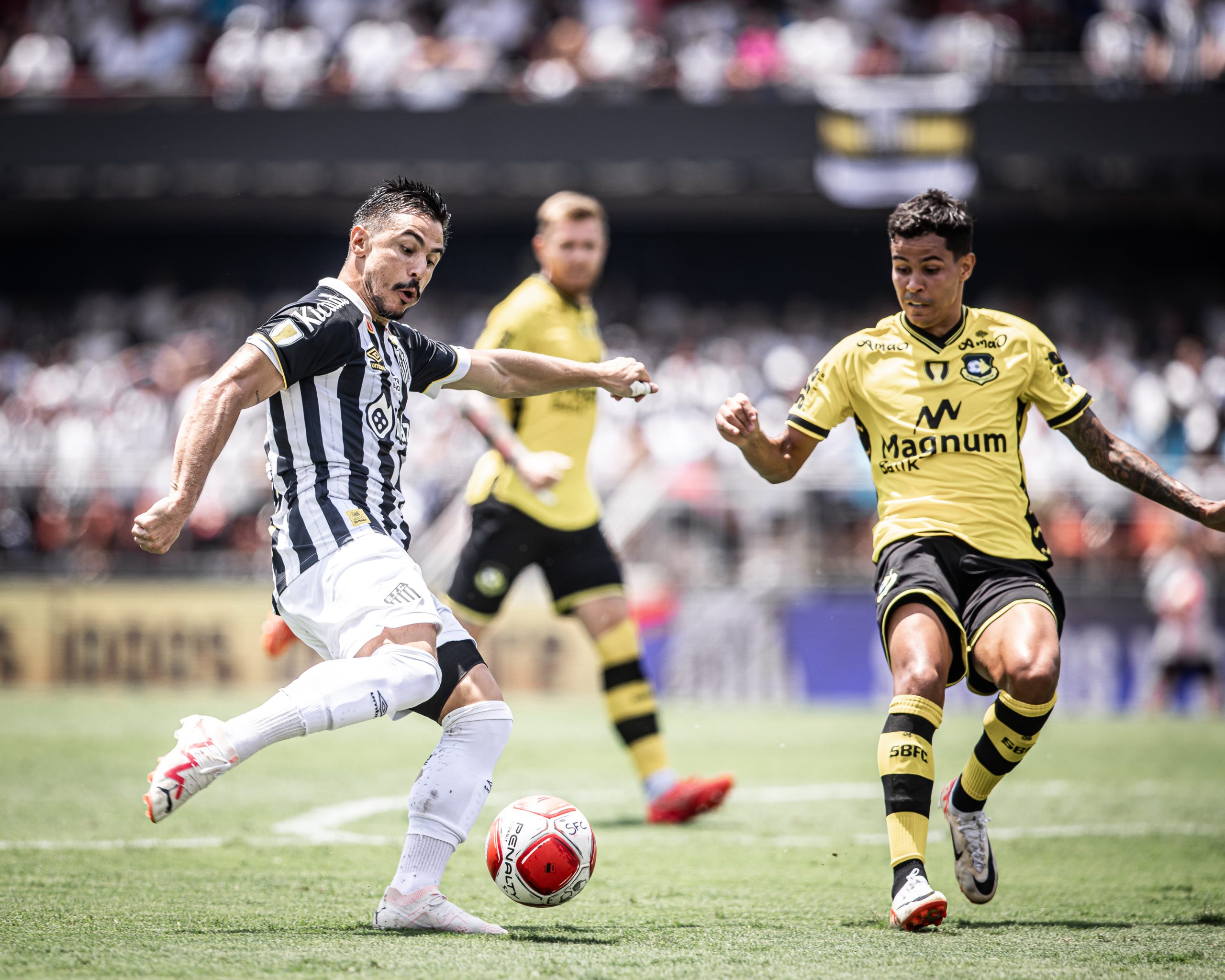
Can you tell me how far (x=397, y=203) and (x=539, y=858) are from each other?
2.20 metres

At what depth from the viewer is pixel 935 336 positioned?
202 inches

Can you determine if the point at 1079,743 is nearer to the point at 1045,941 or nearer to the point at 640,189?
the point at 1045,941

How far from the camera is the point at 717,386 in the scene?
59.3 ft

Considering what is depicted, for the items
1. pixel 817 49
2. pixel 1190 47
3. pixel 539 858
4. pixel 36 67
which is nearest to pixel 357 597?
pixel 539 858

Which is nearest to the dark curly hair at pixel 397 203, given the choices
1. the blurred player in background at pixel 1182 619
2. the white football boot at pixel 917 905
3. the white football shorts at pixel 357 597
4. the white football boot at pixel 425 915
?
the white football shorts at pixel 357 597

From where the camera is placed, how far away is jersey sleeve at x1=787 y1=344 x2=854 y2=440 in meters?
5.14

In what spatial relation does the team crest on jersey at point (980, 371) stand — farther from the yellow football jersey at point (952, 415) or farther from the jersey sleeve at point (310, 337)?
the jersey sleeve at point (310, 337)

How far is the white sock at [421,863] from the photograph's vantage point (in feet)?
14.0

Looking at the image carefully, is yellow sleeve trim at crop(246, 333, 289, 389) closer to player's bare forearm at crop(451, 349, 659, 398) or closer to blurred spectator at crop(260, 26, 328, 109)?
player's bare forearm at crop(451, 349, 659, 398)

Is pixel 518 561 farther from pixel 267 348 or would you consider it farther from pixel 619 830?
pixel 267 348

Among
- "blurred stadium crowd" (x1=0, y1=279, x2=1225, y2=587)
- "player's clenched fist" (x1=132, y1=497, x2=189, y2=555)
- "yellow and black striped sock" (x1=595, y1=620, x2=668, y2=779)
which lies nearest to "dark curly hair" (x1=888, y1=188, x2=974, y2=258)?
"player's clenched fist" (x1=132, y1=497, x2=189, y2=555)

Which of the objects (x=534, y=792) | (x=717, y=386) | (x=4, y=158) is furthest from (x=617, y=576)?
(x=4, y=158)

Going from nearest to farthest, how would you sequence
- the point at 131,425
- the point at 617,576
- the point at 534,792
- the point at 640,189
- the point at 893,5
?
the point at 617,576
the point at 534,792
the point at 131,425
the point at 893,5
the point at 640,189

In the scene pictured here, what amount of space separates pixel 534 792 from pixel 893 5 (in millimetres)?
14928
